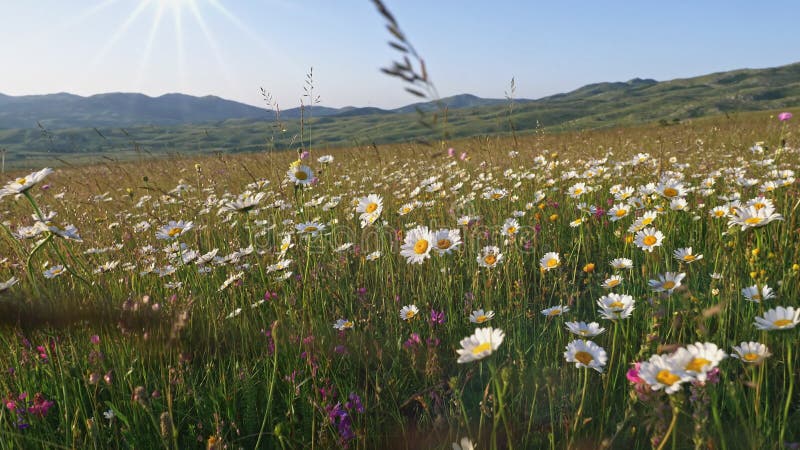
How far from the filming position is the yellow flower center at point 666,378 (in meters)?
1.05

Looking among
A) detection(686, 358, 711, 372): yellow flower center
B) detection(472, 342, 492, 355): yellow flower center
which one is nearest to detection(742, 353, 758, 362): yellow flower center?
detection(686, 358, 711, 372): yellow flower center

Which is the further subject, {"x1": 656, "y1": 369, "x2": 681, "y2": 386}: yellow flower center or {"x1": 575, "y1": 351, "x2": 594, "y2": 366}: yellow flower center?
{"x1": 575, "y1": 351, "x2": 594, "y2": 366}: yellow flower center

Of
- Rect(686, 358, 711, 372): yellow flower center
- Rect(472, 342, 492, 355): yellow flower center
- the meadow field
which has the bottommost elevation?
the meadow field

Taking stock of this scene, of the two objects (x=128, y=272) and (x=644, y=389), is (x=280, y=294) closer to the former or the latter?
(x=128, y=272)

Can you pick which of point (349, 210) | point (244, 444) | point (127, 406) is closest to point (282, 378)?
point (244, 444)

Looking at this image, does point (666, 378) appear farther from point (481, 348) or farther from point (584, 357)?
point (481, 348)

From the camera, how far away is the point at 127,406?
1.64 meters

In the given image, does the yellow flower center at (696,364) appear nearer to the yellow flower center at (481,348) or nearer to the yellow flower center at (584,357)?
the yellow flower center at (584,357)

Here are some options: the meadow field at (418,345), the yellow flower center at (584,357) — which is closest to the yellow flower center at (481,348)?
the meadow field at (418,345)

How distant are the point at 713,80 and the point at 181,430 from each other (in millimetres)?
180324

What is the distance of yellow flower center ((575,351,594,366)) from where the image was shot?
1.31 metres

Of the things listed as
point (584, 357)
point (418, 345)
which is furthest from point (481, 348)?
point (418, 345)

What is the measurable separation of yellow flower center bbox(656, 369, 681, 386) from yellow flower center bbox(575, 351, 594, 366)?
0.77ft

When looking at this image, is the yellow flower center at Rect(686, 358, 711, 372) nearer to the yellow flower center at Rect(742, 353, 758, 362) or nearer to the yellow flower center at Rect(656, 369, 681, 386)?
the yellow flower center at Rect(656, 369, 681, 386)
